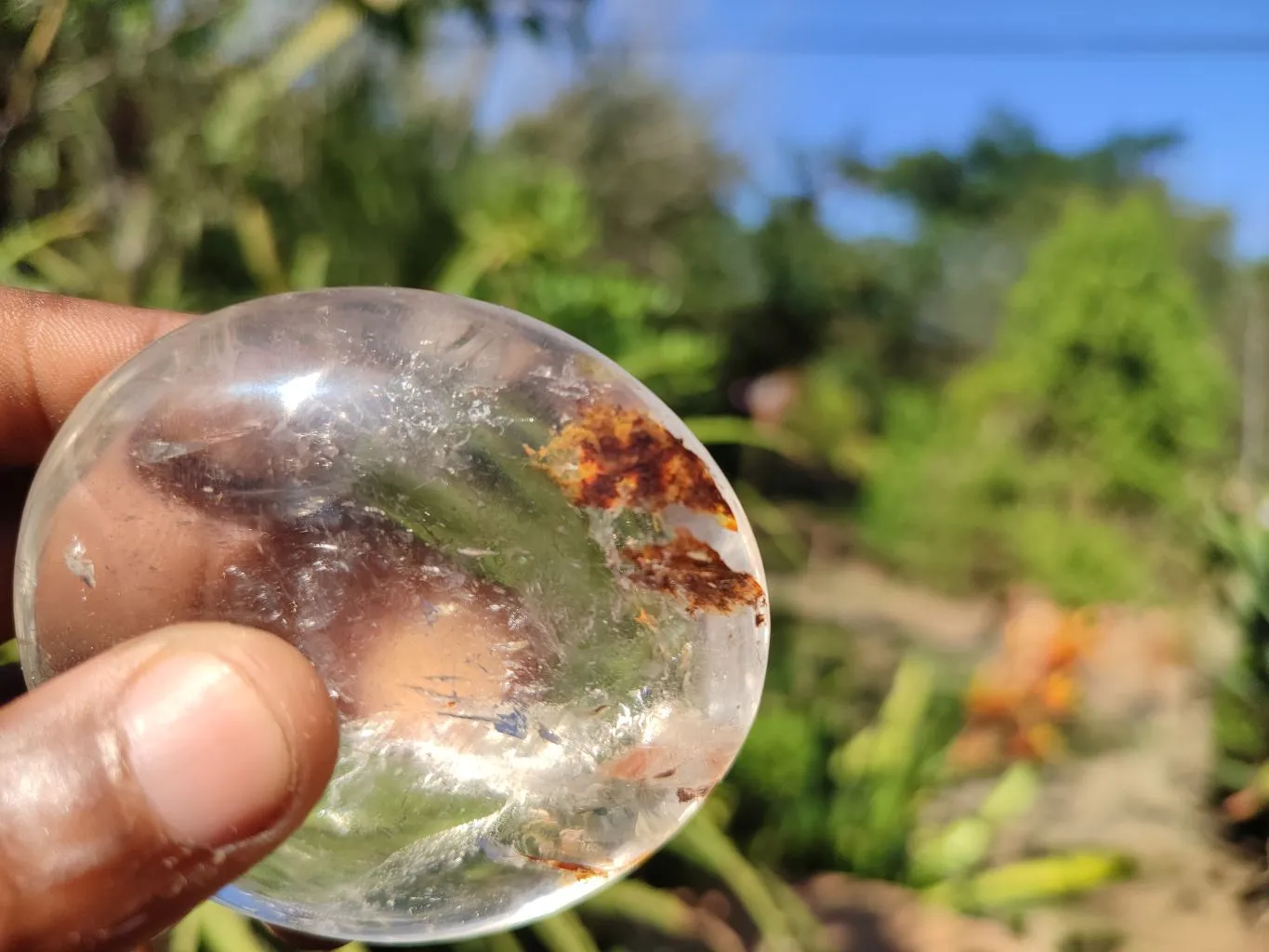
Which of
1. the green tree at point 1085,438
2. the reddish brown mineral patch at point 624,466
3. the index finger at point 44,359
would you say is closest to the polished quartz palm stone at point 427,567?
the reddish brown mineral patch at point 624,466

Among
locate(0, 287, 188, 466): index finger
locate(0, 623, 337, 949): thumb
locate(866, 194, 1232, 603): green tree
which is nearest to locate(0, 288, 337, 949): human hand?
locate(0, 623, 337, 949): thumb

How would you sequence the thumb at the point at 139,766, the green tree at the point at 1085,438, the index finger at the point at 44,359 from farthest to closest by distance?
the green tree at the point at 1085,438 < the index finger at the point at 44,359 < the thumb at the point at 139,766

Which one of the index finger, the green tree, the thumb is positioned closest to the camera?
the thumb

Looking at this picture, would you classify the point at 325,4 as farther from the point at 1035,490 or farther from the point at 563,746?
the point at 1035,490

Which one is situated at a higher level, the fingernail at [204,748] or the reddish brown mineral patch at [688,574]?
the reddish brown mineral patch at [688,574]

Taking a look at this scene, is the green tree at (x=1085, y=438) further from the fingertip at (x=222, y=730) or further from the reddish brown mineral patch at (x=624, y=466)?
the fingertip at (x=222, y=730)

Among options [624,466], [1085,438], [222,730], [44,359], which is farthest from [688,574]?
[1085,438]

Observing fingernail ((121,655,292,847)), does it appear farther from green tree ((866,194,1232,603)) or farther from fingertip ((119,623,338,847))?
green tree ((866,194,1232,603))

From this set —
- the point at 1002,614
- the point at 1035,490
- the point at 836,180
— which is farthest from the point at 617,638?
the point at 836,180
